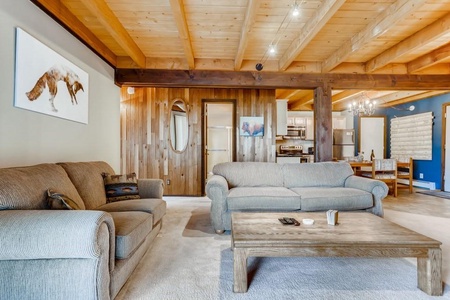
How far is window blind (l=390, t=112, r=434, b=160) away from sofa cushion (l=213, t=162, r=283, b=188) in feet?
17.5

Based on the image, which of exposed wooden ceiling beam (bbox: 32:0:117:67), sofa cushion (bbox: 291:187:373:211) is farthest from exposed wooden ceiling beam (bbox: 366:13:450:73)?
exposed wooden ceiling beam (bbox: 32:0:117:67)

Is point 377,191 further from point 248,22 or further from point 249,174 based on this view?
point 248,22

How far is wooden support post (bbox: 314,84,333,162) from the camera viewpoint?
422 cm

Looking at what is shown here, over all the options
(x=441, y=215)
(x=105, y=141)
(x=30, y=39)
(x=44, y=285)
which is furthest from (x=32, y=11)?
(x=441, y=215)

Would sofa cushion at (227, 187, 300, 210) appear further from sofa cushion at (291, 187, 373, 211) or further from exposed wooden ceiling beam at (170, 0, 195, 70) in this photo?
exposed wooden ceiling beam at (170, 0, 195, 70)

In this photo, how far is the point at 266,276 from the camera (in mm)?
1896

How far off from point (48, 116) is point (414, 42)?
4548 mm

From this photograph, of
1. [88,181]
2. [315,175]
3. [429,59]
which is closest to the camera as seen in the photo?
[88,181]

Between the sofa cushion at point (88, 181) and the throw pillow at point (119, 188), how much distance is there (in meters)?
0.06

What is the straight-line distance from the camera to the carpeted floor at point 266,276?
1663mm

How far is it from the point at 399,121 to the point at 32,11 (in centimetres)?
871

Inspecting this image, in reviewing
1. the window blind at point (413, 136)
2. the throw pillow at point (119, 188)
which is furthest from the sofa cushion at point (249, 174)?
the window blind at point (413, 136)

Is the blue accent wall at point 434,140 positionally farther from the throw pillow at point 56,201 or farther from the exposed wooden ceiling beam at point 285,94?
the throw pillow at point 56,201

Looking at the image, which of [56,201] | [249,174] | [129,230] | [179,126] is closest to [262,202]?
[249,174]
